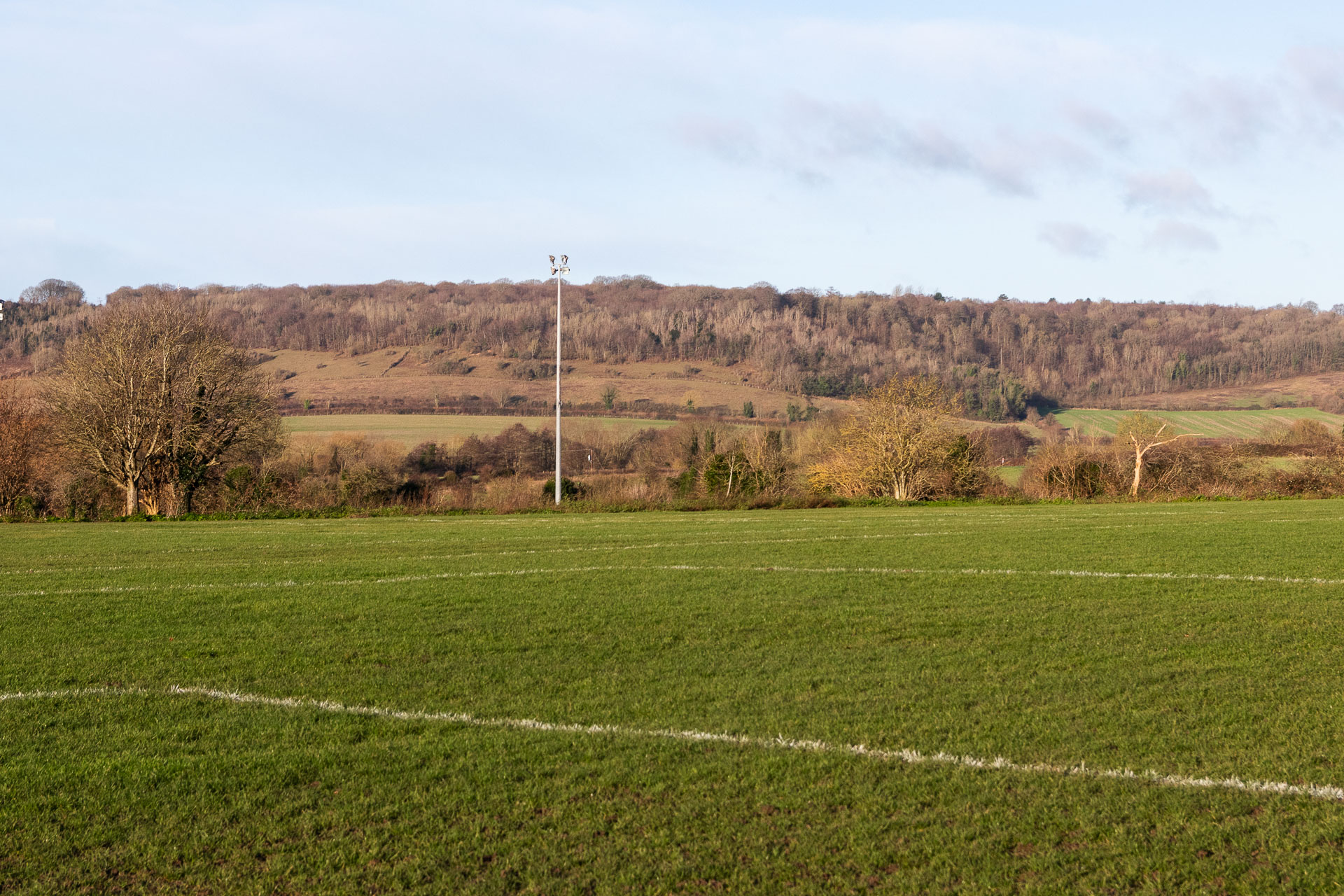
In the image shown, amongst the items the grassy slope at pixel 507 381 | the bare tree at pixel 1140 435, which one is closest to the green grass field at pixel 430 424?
the grassy slope at pixel 507 381

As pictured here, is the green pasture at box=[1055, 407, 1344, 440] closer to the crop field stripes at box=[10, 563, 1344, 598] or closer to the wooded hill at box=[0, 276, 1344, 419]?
the wooded hill at box=[0, 276, 1344, 419]

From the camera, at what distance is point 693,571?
12438 mm

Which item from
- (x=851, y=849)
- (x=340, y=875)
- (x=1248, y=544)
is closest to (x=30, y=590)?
(x=340, y=875)

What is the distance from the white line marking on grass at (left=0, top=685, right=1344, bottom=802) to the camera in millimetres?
4305

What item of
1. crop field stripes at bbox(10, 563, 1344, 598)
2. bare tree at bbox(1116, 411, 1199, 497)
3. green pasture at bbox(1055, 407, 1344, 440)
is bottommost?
crop field stripes at bbox(10, 563, 1344, 598)

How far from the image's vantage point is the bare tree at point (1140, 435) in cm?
4075

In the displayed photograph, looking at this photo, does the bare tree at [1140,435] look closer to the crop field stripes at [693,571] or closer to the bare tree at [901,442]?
the bare tree at [901,442]

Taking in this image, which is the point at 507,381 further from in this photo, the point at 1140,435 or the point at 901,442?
the point at 1140,435

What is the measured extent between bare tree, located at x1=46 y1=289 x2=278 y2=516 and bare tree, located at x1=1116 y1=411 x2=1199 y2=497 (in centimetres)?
3545

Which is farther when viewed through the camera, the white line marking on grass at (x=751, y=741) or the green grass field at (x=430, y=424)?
the green grass field at (x=430, y=424)

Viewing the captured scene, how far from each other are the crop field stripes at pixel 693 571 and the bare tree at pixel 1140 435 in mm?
30239

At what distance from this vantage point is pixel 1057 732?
16.9 ft

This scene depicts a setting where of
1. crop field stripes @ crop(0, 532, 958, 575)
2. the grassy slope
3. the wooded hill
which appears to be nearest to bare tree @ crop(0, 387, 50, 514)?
crop field stripes @ crop(0, 532, 958, 575)

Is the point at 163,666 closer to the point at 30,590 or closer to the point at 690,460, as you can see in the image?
the point at 30,590
